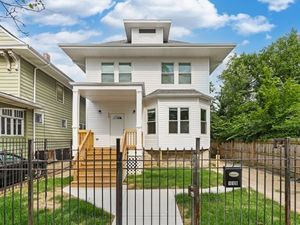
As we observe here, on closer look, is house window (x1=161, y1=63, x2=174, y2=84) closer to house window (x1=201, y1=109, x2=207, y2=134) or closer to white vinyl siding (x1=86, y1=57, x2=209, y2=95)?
white vinyl siding (x1=86, y1=57, x2=209, y2=95)

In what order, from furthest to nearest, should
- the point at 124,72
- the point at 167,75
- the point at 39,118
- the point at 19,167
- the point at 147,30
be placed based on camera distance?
1. the point at 147,30
2. the point at 39,118
3. the point at 167,75
4. the point at 124,72
5. the point at 19,167

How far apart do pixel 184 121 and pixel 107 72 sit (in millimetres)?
5257

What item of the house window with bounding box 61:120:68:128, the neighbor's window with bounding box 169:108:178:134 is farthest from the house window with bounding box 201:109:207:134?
the house window with bounding box 61:120:68:128

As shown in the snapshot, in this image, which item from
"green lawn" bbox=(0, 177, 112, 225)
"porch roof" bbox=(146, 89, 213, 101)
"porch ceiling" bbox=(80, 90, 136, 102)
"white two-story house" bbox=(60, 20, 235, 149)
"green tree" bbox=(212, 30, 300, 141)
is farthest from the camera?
A: "green tree" bbox=(212, 30, 300, 141)

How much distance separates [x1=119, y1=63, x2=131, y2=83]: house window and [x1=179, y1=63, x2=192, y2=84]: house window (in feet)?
9.79

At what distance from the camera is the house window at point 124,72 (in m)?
20.3

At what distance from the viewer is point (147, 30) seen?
69.2 feet

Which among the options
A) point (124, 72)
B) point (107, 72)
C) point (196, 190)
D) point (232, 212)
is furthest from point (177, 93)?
point (196, 190)

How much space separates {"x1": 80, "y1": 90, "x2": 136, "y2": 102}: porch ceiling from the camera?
17.2 metres

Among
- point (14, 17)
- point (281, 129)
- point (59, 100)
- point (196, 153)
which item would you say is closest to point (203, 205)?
point (196, 153)

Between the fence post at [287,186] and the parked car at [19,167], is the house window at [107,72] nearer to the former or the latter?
the parked car at [19,167]

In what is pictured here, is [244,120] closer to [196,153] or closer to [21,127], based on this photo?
[21,127]

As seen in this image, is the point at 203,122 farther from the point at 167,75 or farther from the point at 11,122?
the point at 11,122

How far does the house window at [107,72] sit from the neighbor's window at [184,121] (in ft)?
14.7
